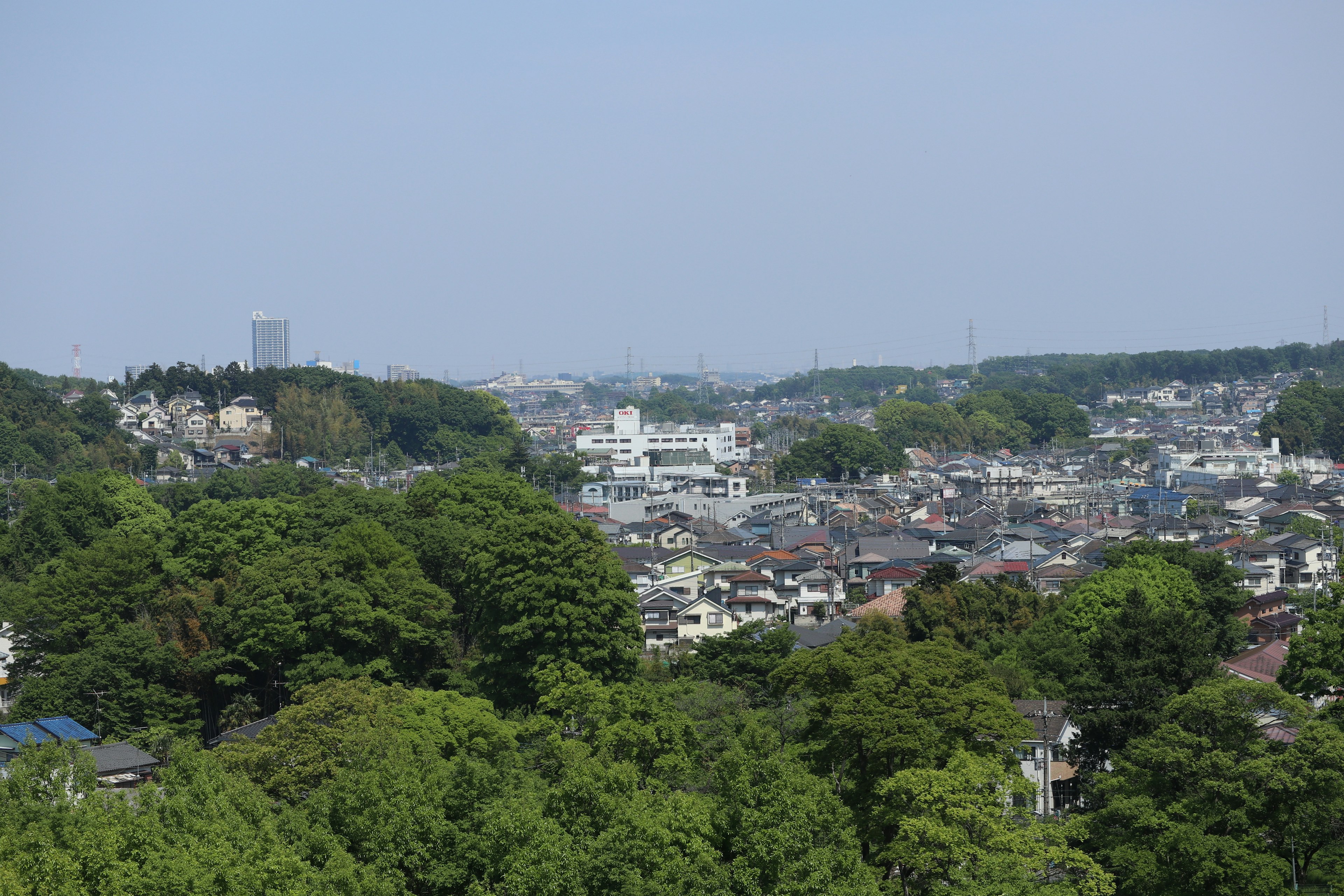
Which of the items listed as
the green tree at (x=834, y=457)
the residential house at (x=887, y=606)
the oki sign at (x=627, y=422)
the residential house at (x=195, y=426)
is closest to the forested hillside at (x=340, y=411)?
the residential house at (x=195, y=426)

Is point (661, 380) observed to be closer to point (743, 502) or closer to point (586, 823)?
point (743, 502)

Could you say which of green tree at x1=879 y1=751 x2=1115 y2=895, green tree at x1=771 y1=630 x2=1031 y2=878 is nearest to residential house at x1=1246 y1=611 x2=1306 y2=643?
green tree at x1=771 y1=630 x2=1031 y2=878

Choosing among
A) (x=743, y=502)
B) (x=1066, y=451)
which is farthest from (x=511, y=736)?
(x=1066, y=451)

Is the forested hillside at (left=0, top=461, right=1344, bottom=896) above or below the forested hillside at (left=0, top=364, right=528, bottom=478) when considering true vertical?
below

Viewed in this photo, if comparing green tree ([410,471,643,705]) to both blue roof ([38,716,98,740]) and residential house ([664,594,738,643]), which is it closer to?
residential house ([664,594,738,643])

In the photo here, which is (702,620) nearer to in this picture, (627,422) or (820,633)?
(820,633)

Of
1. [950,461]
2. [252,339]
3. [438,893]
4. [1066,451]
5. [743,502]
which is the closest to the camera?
[438,893]

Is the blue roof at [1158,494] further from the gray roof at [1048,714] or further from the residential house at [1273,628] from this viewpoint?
the gray roof at [1048,714]
